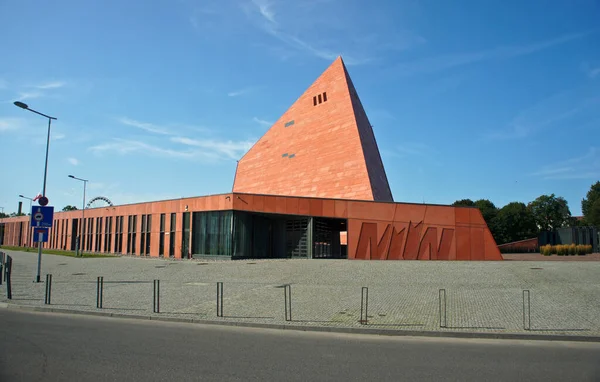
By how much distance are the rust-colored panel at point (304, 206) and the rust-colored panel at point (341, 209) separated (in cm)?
213

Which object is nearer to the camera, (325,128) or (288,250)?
(288,250)

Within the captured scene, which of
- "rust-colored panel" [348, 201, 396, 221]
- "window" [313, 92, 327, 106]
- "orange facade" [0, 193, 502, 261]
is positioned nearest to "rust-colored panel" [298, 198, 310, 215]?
"orange facade" [0, 193, 502, 261]

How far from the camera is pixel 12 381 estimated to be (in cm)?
593

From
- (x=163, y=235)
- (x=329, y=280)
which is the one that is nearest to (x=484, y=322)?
(x=329, y=280)

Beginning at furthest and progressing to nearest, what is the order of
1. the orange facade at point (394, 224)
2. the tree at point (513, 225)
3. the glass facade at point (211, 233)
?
1. the tree at point (513, 225)
2. the orange facade at point (394, 224)
3. the glass facade at point (211, 233)

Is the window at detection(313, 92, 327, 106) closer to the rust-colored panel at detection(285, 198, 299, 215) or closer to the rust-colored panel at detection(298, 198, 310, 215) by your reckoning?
the rust-colored panel at detection(298, 198, 310, 215)

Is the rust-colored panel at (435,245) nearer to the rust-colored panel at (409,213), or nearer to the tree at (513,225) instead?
the rust-colored panel at (409,213)

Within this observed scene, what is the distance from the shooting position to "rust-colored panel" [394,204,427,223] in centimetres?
3173

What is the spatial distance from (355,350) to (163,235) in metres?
30.8

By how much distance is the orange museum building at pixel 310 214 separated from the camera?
31.5 m

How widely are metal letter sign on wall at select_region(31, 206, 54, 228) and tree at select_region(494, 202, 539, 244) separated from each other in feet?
260

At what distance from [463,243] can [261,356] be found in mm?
27336

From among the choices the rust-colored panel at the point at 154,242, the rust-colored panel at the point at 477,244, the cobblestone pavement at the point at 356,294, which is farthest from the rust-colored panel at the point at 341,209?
the rust-colored panel at the point at 154,242

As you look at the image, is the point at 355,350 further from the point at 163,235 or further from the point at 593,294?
the point at 163,235
